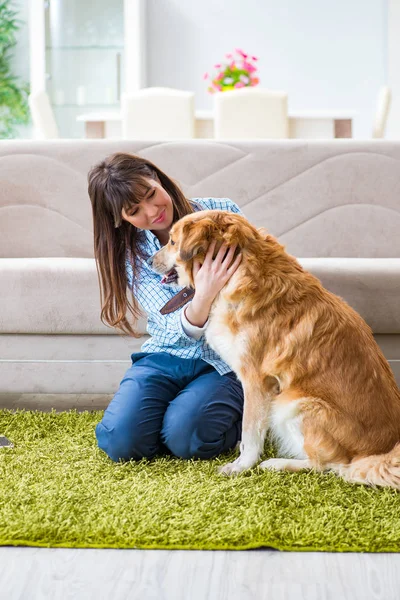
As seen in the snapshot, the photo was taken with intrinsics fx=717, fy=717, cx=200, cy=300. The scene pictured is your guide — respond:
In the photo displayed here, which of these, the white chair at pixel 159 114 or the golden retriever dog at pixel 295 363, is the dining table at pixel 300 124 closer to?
the white chair at pixel 159 114

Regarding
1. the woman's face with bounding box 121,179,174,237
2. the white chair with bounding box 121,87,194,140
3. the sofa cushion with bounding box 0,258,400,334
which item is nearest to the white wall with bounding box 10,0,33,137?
the white chair with bounding box 121,87,194,140

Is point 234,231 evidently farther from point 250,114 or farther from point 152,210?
point 250,114

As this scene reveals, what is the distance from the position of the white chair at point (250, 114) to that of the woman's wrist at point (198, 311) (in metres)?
3.89

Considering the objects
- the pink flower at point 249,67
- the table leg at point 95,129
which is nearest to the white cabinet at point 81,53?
the table leg at point 95,129

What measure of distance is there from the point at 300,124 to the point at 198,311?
171 inches

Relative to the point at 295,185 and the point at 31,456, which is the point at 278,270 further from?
the point at 295,185

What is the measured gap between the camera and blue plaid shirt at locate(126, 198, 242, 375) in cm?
221

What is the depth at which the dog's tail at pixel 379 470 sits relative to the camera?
1829 mm

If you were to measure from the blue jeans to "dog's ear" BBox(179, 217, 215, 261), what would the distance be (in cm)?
A: 44

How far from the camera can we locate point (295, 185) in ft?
11.0

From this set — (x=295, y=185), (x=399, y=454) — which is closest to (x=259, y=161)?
(x=295, y=185)

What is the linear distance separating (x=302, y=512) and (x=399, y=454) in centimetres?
33

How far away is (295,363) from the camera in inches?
75.6

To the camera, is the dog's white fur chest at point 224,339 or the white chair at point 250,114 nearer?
the dog's white fur chest at point 224,339
